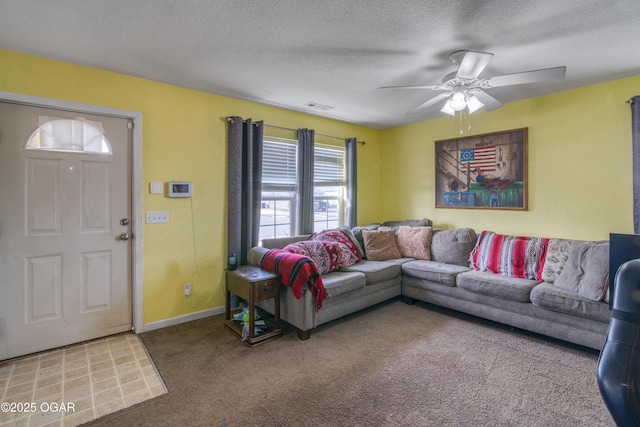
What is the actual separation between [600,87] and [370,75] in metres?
2.35

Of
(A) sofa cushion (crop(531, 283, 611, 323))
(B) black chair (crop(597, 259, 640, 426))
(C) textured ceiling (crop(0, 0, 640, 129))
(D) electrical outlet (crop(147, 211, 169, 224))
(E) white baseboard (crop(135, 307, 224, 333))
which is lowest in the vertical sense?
(E) white baseboard (crop(135, 307, 224, 333))

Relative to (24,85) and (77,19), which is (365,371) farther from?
(24,85)

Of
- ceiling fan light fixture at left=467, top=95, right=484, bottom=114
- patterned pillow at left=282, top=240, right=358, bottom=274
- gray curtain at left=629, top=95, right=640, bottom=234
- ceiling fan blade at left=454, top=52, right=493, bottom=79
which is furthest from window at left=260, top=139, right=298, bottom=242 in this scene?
gray curtain at left=629, top=95, right=640, bottom=234

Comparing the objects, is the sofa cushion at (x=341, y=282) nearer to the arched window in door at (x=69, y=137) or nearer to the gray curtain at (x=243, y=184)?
the gray curtain at (x=243, y=184)

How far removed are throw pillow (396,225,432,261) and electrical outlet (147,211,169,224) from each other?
292 centimetres

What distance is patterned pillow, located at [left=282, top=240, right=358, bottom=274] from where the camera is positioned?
3.32 meters

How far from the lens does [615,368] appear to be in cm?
91

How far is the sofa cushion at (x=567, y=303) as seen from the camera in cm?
245

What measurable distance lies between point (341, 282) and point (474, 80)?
2142mm

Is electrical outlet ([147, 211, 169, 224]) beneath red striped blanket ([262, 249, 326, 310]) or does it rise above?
above

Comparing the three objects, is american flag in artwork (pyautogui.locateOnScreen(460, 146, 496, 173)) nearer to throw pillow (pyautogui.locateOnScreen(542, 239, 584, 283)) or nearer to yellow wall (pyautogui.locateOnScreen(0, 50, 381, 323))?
throw pillow (pyautogui.locateOnScreen(542, 239, 584, 283))

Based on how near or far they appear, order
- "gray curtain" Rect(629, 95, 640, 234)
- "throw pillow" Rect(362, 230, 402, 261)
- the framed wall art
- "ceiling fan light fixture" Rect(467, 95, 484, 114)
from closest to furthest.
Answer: "ceiling fan light fixture" Rect(467, 95, 484, 114)
"gray curtain" Rect(629, 95, 640, 234)
the framed wall art
"throw pillow" Rect(362, 230, 402, 261)

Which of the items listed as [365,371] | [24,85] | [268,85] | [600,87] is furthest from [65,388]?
[600,87]

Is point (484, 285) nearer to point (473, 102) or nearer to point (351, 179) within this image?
point (473, 102)
